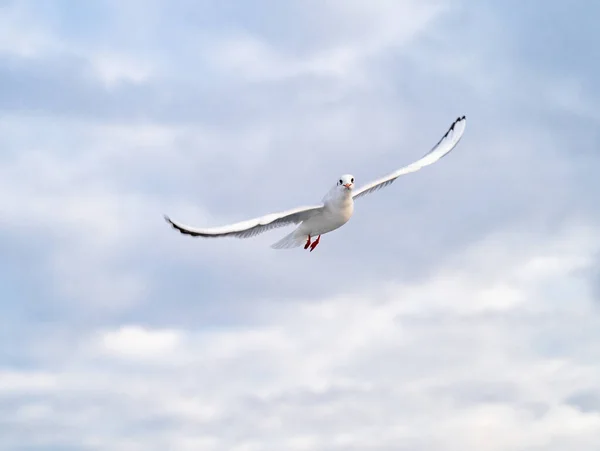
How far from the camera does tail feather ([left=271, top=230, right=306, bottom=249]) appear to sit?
130ft

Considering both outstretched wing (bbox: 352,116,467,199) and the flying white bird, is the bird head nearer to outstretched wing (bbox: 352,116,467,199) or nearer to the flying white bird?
the flying white bird

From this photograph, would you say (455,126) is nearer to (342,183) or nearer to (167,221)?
(342,183)

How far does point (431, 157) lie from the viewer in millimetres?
45375

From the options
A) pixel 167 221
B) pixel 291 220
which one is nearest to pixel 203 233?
pixel 167 221

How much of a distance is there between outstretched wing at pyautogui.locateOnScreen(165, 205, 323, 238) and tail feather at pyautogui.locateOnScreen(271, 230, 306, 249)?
34.7 inches

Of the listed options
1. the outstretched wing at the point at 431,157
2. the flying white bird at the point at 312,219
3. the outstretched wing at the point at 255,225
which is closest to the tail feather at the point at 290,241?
the flying white bird at the point at 312,219

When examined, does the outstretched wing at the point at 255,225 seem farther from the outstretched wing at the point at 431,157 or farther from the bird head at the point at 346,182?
the outstretched wing at the point at 431,157

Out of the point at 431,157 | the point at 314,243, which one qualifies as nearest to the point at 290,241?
the point at 314,243

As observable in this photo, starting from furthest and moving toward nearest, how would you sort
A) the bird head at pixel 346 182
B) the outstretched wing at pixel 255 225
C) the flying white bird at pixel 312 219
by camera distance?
the bird head at pixel 346 182, the flying white bird at pixel 312 219, the outstretched wing at pixel 255 225

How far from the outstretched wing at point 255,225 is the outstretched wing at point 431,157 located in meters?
3.28

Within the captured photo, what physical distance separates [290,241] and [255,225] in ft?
14.4

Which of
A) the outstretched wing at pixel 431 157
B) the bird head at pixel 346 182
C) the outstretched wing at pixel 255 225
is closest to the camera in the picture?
the outstretched wing at pixel 255 225

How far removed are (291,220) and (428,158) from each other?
9.19 metres

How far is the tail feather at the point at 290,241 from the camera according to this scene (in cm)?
3950
